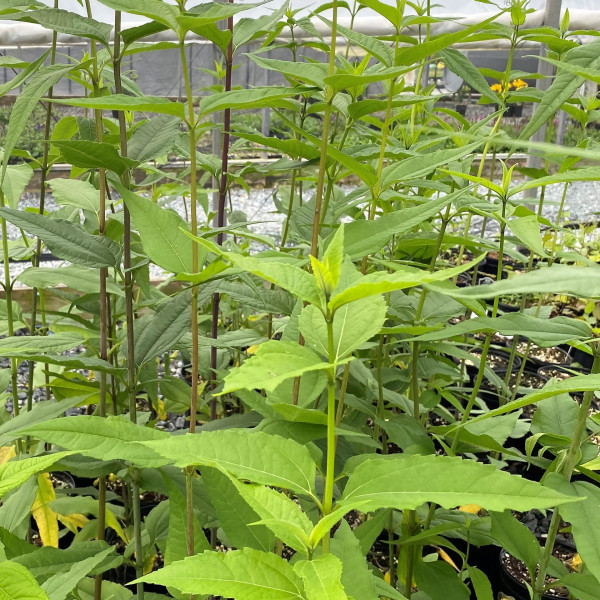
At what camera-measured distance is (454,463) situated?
1.35 ft

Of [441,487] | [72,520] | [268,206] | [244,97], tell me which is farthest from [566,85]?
[268,206]

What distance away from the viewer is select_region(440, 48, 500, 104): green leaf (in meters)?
Answer: 0.82

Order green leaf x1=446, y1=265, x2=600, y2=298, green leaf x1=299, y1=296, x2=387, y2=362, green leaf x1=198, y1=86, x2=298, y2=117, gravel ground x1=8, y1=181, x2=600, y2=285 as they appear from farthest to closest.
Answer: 1. gravel ground x1=8, y1=181, x2=600, y2=285
2. green leaf x1=198, y1=86, x2=298, y2=117
3. green leaf x1=299, y1=296, x2=387, y2=362
4. green leaf x1=446, y1=265, x2=600, y2=298

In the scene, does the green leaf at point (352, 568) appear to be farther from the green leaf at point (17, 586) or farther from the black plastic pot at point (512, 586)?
the black plastic pot at point (512, 586)

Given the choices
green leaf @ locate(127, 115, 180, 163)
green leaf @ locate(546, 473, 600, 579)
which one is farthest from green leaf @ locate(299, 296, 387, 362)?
green leaf @ locate(127, 115, 180, 163)

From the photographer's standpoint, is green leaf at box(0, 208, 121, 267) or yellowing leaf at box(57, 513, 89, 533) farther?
yellowing leaf at box(57, 513, 89, 533)

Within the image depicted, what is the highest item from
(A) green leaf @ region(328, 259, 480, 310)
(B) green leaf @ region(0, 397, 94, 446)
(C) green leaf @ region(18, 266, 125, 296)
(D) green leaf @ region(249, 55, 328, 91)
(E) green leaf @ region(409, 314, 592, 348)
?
(D) green leaf @ region(249, 55, 328, 91)

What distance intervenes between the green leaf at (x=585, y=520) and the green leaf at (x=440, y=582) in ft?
0.88

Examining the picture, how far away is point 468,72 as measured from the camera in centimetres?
83

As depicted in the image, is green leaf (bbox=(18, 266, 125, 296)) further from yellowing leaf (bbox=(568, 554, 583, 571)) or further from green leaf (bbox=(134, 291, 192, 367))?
yellowing leaf (bbox=(568, 554, 583, 571))

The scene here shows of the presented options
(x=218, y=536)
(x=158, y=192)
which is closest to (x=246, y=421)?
(x=218, y=536)

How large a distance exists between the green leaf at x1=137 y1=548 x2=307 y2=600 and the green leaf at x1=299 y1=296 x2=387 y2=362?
135 millimetres

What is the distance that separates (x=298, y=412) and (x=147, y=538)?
0.41 m

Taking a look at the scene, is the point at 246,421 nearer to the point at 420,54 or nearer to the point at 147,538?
the point at 147,538
